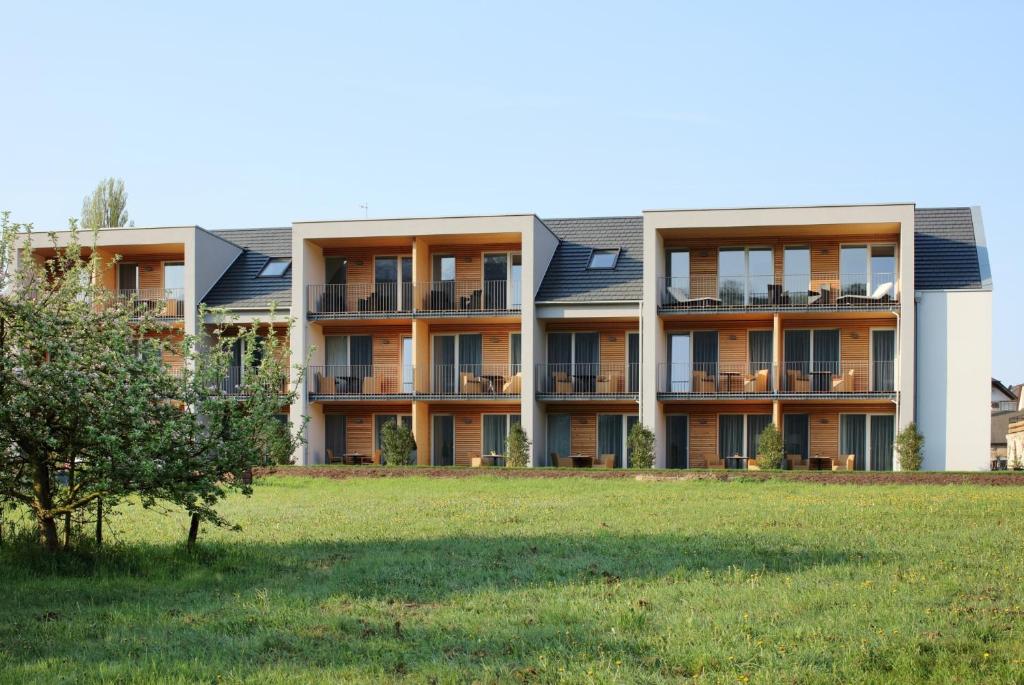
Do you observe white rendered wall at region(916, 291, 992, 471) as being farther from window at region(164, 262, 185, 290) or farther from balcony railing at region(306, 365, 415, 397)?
window at region(164, 262, 185, 290)

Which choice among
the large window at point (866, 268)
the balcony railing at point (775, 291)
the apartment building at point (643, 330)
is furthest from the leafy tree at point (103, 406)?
the large window at point (866, 268)

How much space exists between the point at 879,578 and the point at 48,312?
324 inches

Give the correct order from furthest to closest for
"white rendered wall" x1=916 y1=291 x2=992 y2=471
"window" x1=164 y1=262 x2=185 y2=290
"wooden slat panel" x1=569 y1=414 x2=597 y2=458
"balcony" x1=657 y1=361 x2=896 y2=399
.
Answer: "window" x1=164 y1=262 x2=185 y2=290
"wooden slat panel" x1=569 y1=414 x2=597 y2=458
"balcony" x1=657 y1=361 x2=896 y2=399
"white rendered wall" x1=916 y1=291 x2=992 y2=471

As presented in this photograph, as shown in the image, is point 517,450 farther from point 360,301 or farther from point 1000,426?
point 1000,426

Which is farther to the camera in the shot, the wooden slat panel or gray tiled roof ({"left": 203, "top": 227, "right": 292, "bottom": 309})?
gray tiled roof ({"left": 203, "top": 227, "right": 292, "bottom": 309})

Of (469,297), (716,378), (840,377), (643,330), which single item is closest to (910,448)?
(840,377)

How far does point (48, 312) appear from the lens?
11.4m

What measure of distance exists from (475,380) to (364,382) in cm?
334

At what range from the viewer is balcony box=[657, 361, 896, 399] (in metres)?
30.8

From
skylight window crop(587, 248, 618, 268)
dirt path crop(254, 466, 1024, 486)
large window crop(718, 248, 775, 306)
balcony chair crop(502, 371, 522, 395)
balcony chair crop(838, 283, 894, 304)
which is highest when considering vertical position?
skylight window crop(587, 248, 618, 268)

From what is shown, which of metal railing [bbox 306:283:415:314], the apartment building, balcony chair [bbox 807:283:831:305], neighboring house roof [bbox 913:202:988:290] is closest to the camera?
the apartment building

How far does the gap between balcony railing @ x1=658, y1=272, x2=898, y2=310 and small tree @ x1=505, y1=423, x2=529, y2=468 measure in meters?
5.23

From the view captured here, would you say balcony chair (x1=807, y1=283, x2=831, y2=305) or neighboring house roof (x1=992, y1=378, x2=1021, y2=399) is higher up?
balcony chair (x1=807, y1=283, x2=831, y2=305)

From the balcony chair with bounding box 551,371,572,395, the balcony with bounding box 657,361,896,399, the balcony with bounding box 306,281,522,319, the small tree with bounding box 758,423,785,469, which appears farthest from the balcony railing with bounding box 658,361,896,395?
the balcony with bounding box 306,281,522,319
